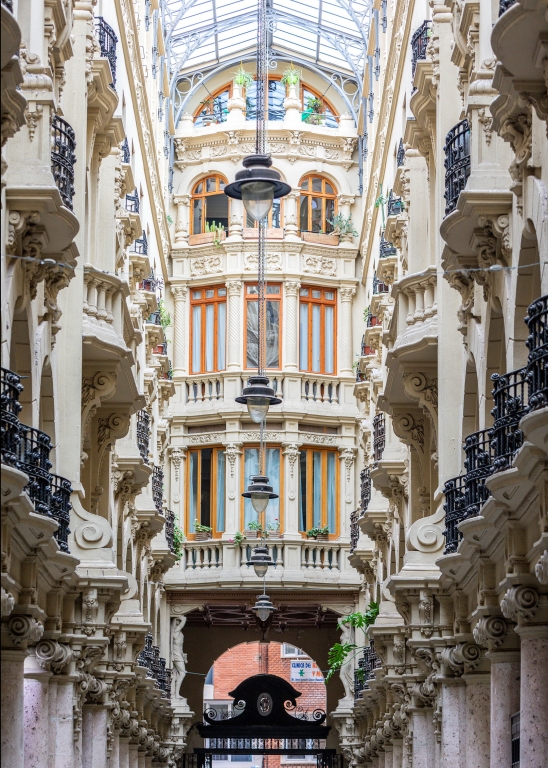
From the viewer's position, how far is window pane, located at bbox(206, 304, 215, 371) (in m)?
50.3

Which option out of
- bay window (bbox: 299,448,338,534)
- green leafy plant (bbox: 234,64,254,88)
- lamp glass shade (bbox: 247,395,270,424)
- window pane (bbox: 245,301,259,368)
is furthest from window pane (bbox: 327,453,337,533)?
lamp glass shade (bbox: 247,395,270,424)

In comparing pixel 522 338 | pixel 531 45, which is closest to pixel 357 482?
pixel 522 338

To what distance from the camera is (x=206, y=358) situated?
50.4m

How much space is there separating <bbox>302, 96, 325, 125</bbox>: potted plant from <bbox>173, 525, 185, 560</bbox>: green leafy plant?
14.1 meters

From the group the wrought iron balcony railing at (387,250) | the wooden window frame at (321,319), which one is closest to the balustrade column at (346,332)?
the wooden window frame at (321,319)

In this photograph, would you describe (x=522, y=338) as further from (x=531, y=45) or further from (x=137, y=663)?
(x=137, y=663)

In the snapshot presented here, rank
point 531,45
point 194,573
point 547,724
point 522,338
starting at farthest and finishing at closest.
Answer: point 194,573
point 522,338
point 547,724
point 531,45

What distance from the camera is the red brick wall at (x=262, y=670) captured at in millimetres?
65125

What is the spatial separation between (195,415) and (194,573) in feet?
15.9

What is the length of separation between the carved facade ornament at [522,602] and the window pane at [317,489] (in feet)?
98.9

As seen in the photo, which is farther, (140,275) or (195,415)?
(195,415)

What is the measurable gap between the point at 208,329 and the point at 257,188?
105 ft

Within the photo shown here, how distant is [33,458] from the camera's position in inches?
789

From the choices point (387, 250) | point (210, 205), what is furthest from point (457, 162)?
point (210, 205)
